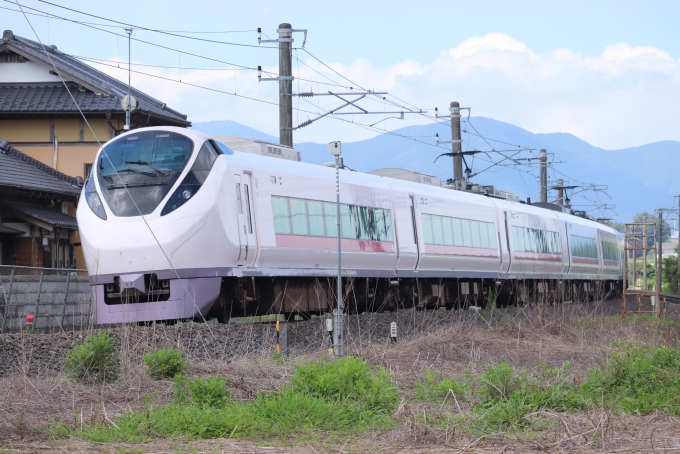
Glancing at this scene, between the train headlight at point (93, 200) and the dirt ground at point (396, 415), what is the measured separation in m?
3.46

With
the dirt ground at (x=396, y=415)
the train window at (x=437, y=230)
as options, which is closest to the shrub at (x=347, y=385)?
the dirt ground at (x=396, y=415)

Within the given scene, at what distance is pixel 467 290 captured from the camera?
25484 millimetres

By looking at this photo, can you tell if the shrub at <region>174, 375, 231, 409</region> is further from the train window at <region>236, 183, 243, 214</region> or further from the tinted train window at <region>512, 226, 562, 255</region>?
the tinted train window at <region>512, 226, 562, 255</region>

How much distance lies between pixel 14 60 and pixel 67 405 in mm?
24872

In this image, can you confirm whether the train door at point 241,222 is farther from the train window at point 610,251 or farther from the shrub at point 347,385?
A: the train window at point 610,251

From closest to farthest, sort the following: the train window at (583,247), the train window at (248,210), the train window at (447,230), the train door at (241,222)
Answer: the train door at (241,222)
the train window at (248,210)
the train window at (447,230)
the train window at (583,247)

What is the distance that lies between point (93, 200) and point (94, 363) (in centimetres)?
538

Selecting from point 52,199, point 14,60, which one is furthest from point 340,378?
point 14,60

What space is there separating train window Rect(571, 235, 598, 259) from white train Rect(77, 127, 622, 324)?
10873mm

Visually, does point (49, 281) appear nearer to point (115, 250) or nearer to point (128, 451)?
point (115, 250)

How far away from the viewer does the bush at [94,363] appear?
10.1m

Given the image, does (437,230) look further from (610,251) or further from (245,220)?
(610,251)

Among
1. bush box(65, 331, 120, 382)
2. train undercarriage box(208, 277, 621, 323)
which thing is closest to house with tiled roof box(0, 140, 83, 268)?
train undercarriage box(208, 277, 621, 323)

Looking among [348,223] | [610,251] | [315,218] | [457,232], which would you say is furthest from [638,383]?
[610,251]
